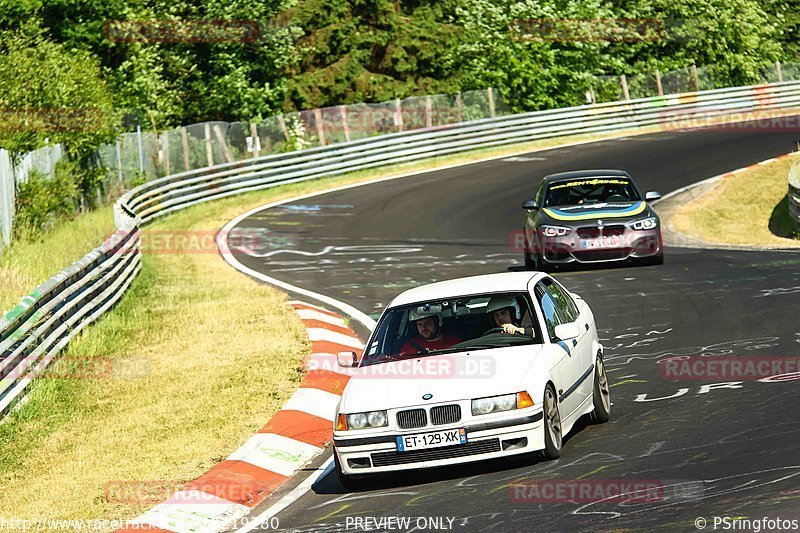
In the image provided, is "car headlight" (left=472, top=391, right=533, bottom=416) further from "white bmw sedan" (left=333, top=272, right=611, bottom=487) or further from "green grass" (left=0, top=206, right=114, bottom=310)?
"green grass" (left=0, top=206, right=114, bottom=310)

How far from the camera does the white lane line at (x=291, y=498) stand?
28.5 feet

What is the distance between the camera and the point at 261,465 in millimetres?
10320

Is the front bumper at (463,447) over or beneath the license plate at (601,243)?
over

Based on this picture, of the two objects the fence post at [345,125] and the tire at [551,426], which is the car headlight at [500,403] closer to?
the tire at [551,426]

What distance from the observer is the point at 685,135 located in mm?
41875

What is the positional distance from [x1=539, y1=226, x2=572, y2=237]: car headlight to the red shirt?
954 cm

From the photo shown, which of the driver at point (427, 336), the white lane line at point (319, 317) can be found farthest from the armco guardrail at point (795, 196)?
the driver at point (427, 336)

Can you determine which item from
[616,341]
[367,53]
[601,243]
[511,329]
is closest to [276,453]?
[511,329]

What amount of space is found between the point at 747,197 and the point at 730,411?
67.9 feet

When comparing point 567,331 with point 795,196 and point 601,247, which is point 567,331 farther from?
point 795,196

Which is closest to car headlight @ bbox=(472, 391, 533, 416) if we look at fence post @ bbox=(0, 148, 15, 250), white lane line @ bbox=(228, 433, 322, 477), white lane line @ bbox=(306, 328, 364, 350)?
white lane line @ bbox=(228, 433, 322, 477)

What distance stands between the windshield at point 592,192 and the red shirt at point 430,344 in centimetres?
1023

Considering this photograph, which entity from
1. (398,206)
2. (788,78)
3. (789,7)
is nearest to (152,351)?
(398,206)

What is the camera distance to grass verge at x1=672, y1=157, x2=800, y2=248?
2544 cm
